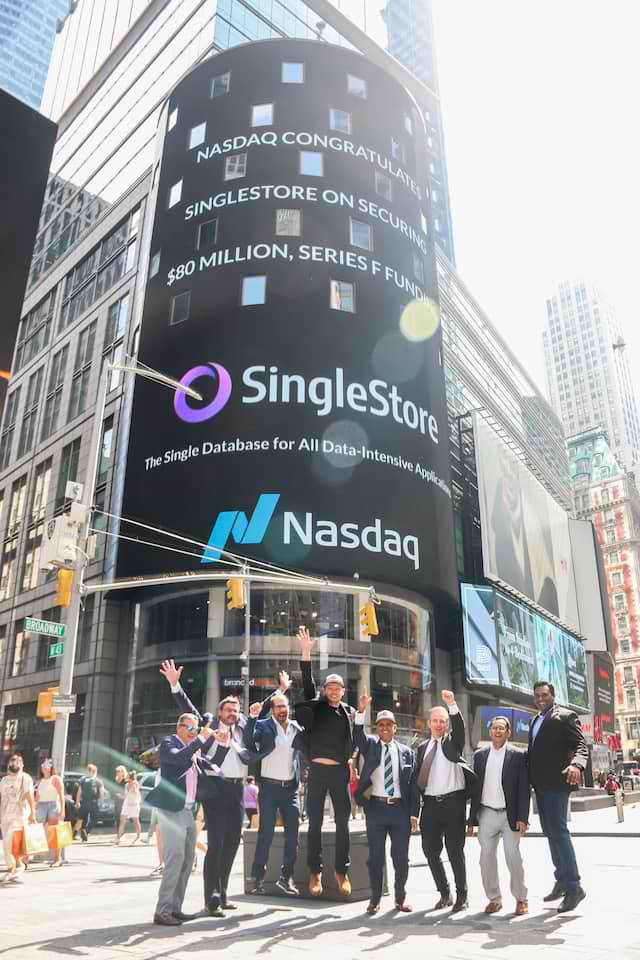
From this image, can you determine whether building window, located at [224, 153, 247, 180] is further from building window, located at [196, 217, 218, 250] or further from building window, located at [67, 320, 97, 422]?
building window, located at [67, 320, 97, 422]

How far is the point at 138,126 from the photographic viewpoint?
2238 inches

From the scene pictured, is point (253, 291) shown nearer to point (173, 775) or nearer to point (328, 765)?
point (328, 765)

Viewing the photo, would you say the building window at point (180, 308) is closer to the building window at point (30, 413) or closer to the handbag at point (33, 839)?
the building window at point (30, 413)

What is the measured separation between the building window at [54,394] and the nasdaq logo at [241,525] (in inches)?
831

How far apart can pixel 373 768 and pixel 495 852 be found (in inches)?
63.1

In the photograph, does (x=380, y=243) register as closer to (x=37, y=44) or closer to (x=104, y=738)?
(x=104, y=738)

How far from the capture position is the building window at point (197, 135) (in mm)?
43406

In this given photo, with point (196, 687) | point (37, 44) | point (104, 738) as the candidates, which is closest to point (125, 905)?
point (196, 687)

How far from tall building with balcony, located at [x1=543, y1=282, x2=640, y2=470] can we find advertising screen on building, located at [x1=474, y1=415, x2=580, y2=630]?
367ft

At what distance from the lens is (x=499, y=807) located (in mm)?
8688

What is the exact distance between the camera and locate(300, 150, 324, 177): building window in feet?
137

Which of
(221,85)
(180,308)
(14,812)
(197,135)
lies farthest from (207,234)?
(14,812)

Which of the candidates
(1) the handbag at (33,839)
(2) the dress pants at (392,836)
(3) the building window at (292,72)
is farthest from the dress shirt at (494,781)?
(3) the building window at (292,72)

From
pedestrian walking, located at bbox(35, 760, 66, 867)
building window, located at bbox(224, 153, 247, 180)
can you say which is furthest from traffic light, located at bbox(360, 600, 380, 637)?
building window, located at bbox(224, 153, 247, 180)
